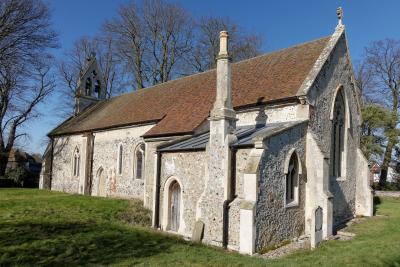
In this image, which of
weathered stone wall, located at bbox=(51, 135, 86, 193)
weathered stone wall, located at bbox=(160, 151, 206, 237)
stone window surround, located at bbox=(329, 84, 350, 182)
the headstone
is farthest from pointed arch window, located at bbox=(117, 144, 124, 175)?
stone window surround, located at bbox=(329, 84, 350, 182)

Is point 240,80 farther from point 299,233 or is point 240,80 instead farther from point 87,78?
point 87,78

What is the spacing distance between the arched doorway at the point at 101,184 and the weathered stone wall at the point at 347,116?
13968mm

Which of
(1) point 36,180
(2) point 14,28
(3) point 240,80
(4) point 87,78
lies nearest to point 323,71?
(3) point 240,80

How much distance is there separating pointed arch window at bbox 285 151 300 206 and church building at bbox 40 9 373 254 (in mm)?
37

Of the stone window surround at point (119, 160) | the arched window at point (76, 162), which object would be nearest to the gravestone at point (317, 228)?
the stone window surround at point (119, 160)

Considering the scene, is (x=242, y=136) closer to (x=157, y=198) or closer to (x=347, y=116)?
(x=157, y=198)

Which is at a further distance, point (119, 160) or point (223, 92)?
point (119, 160)

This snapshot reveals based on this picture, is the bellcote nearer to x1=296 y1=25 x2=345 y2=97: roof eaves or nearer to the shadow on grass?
the shadow on grass

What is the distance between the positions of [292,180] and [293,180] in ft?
0.13

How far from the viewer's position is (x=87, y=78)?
32969 millimetres

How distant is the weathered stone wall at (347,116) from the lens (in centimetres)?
1438

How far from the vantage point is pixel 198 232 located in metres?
12.1

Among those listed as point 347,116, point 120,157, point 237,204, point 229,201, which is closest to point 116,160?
point 120,157

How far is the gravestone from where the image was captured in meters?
11.4
